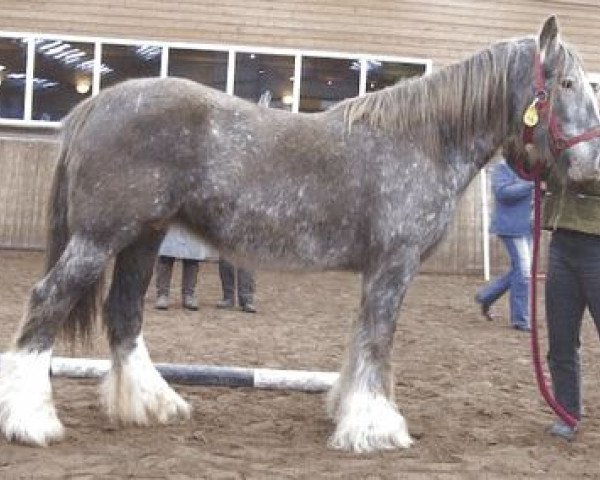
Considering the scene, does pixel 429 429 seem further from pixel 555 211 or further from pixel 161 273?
pixel 161 273

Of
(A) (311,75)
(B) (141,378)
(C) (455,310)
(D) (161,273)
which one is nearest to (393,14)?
(A) (311,75)

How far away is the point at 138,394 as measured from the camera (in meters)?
4.66

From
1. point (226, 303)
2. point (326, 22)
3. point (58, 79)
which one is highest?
point (326, 22)

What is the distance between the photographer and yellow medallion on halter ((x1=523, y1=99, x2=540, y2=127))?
444 cm

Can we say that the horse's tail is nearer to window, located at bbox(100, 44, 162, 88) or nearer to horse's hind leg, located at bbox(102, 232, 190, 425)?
horse's hind leg, located at bbox(102, 232, 190, 425)

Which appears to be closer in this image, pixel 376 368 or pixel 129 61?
pixel 376 368

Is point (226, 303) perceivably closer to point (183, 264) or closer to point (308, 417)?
point (183, 264)

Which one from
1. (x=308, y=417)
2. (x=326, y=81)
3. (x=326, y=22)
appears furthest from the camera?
(x=326, y=81)

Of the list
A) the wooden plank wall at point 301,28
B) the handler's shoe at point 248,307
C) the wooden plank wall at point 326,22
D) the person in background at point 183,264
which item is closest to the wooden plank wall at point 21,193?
the wooden plank wall at point 301,28

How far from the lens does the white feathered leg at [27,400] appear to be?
161 inches

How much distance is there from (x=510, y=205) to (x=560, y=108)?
4224 millimetres

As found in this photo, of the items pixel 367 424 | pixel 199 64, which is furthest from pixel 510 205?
pixel 199 64

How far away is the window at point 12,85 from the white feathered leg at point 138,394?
11.0 meters

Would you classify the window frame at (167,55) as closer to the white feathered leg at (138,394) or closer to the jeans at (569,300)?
the jeans at (569,300)
